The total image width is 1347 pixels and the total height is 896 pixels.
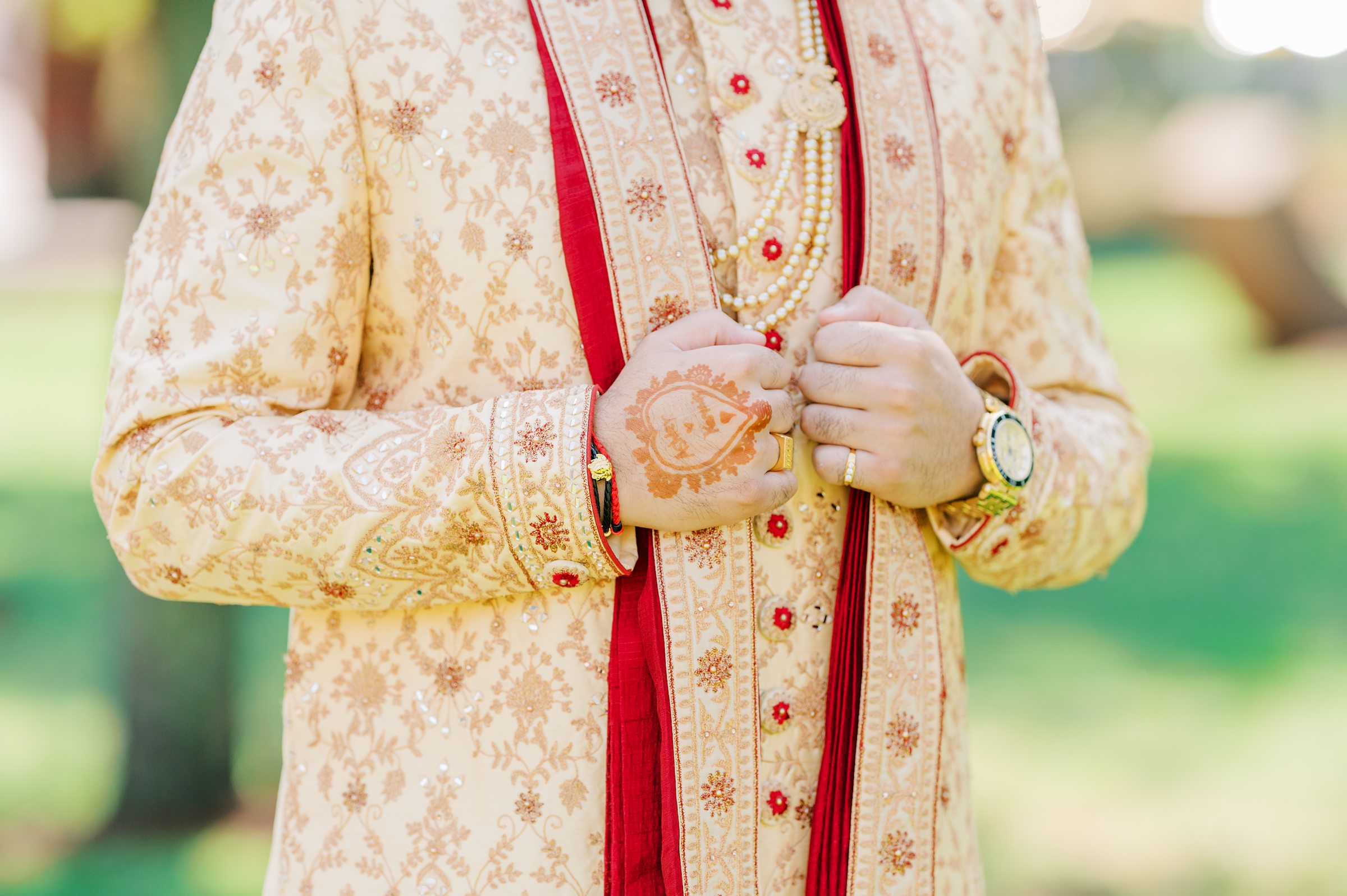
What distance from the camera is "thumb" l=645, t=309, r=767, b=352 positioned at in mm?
1202

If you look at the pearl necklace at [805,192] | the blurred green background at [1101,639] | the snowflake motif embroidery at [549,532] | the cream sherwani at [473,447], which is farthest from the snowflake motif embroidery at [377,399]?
the blurred green background at [1101,639]

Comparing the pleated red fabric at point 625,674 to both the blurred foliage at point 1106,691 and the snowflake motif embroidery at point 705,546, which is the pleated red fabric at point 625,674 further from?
the blurred foliage at point 1106,691

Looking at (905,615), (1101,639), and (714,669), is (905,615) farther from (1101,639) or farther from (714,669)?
(1101,639)

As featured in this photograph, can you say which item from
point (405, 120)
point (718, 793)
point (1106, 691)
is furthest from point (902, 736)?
point (1106, 691)

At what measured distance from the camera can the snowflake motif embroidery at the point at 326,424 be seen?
124cm

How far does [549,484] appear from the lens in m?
1.16

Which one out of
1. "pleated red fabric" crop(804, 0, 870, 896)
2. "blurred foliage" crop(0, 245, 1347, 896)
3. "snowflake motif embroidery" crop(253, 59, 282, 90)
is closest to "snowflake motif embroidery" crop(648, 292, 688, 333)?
"pleated red fabric" crop(804, 0, 870, 896)

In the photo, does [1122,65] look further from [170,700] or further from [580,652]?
[580,652]

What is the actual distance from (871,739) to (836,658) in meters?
0.09

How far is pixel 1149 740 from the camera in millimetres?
4492

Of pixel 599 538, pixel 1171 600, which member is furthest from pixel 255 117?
pixel 1171 600

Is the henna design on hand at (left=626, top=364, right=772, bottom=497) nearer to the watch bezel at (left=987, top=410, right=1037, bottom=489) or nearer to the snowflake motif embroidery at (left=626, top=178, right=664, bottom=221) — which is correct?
the snowflake motif embroidery at (left=626, top=178, right=664, bottom=221)

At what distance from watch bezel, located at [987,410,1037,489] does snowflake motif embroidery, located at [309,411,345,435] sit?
688mm

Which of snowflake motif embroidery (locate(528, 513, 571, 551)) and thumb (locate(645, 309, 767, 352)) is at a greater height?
thumb (locate(645, 309, 767, 352))
